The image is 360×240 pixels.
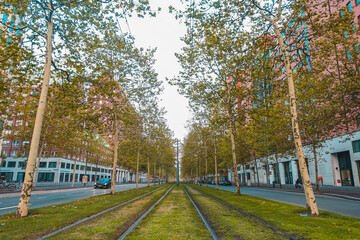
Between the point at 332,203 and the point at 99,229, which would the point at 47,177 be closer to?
the point at 99,229

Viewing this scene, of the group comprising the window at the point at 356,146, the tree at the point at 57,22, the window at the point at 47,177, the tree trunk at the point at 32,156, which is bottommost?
the window at the point at 47,177

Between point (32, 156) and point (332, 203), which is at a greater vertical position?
point (32, 156)

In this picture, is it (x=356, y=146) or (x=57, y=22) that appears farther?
(x=356, y=146)

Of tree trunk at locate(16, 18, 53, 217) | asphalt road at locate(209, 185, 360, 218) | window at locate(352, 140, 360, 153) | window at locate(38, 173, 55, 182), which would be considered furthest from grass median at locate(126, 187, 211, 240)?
window at locate(38, 173, 55, 182)

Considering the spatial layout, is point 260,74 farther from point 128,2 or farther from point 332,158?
point 332,158

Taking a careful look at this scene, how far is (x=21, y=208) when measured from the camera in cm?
834

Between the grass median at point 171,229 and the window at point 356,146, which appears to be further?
the window at point 356,146

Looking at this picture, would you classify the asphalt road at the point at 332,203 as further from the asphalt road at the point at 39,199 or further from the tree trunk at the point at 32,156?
the asphalt road at the point at 39,199

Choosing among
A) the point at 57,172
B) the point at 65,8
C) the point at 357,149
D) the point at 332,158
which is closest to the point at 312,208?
the point at 65,8

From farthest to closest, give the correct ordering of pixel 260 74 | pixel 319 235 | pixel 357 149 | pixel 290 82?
pixel 357 149 < pixel 260 74 < pixel 290 82 < pixel 319 235

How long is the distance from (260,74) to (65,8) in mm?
10893

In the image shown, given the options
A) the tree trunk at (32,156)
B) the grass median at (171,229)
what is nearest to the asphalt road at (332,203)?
the grass median at (171,229)

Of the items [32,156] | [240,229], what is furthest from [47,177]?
[240,229]

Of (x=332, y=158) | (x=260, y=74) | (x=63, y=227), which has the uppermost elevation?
(x=260, y=74)
